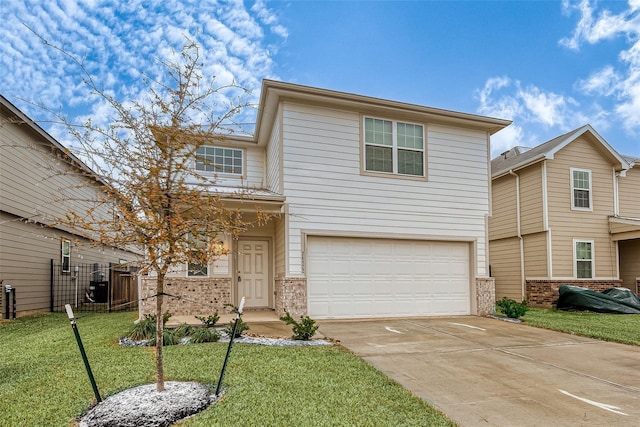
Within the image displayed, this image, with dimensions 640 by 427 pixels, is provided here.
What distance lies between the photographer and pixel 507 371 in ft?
17.7

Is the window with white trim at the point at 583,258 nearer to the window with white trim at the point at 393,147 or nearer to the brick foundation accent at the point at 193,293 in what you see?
the window with white trim at the point at 393,147

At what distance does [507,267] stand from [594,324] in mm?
6187

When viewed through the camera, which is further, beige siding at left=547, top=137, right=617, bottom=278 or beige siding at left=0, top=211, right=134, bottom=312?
beige siding at left=547, top=137, right=617, bottom=278

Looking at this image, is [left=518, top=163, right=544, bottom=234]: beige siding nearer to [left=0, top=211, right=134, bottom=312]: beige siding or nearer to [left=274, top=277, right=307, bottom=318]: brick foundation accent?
[left=274, top=277, right=307, bottom=318]: brick foundation accent

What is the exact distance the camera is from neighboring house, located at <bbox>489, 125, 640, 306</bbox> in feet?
46.0

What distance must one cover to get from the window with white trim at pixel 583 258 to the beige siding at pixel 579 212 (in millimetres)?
183

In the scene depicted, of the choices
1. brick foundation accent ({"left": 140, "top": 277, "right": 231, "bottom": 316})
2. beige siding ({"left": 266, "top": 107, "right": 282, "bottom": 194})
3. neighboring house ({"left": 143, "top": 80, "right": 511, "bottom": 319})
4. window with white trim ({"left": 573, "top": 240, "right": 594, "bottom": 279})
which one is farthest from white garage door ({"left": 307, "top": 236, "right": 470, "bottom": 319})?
window with white trim ({"left": 573, "top": 240, "right": 594, "bottom": 279})

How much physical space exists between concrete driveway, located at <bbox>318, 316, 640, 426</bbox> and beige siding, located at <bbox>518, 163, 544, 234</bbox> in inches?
256

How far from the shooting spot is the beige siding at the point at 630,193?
15391 millimetres

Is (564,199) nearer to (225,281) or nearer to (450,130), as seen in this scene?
(450,130)

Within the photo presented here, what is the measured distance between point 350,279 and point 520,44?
537 inches

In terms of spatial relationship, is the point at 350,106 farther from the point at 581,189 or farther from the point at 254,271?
the point at 581,189

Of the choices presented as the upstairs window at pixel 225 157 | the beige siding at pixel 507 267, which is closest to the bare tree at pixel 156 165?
the upstairs window at pixel 225 157

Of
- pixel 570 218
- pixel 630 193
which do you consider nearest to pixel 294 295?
pixel 570 218
